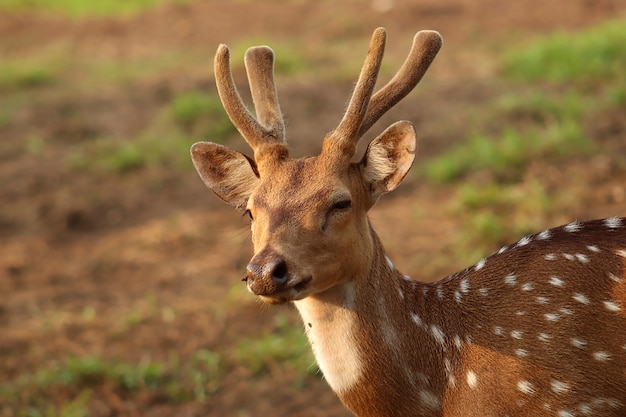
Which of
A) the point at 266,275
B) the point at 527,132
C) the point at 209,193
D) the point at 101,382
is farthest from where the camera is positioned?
the point at 209,193

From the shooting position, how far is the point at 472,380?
292 cm

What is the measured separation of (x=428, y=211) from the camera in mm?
6289

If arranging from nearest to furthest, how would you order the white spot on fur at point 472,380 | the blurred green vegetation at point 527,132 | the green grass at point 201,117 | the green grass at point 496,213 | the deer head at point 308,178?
the deer head at point 308,178
the white spot on fur at point 472,380
the green grass at point 496,213
the blurred green vegetation at point 527,132
the green grass at point 201,117

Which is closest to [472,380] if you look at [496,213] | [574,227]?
[574,227]

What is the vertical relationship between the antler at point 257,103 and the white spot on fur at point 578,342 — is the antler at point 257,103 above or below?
above

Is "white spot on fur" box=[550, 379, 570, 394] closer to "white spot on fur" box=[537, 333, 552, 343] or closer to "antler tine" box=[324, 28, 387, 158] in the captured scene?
"white spot on fur" box=[537, 333, 552, 343]

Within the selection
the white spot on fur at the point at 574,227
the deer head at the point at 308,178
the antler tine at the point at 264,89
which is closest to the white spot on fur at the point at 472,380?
the deer head at the point at 308,178

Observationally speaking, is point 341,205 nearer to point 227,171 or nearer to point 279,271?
point 279,271

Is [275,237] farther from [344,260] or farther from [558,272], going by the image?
[558,272]

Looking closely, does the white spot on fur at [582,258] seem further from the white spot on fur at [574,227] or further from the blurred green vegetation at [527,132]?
the blurred green vegetation at [527,132]

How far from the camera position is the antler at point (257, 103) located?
3119 millimetres

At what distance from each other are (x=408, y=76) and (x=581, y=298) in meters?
0.91

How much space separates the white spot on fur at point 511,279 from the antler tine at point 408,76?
2.21 ft

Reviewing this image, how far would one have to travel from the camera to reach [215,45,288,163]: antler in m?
3.12
